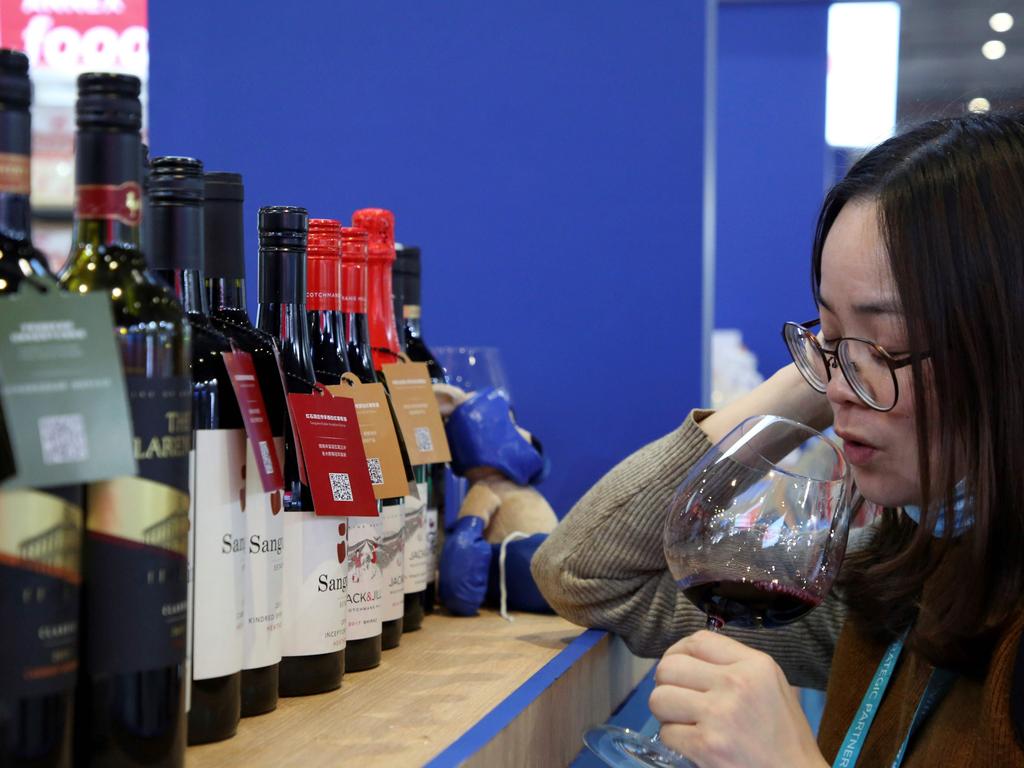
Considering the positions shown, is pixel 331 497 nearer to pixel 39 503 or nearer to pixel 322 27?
pixel 39 503

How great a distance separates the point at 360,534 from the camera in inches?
41.0

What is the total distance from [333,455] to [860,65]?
253 inches

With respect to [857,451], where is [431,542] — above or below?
below

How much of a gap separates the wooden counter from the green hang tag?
0.29 meters

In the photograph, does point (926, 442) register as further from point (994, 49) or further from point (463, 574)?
point (994, 49)

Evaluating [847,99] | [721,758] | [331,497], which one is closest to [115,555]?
[331,497]

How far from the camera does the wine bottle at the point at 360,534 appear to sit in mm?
1048

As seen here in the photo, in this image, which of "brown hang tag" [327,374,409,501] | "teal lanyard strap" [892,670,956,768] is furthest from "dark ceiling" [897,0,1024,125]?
"brown hang tag" [327,374,409,501]

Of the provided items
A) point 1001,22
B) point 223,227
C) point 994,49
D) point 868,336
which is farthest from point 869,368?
point 994,49

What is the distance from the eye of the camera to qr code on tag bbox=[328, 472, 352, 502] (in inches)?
37.3

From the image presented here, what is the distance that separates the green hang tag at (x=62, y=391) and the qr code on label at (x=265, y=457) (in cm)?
25

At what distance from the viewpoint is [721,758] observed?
92cm

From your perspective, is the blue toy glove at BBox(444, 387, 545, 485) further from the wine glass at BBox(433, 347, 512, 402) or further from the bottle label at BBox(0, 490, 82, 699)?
the bottle label at BBox(0, 490, 82, 699)

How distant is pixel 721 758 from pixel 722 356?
13.9 feet
